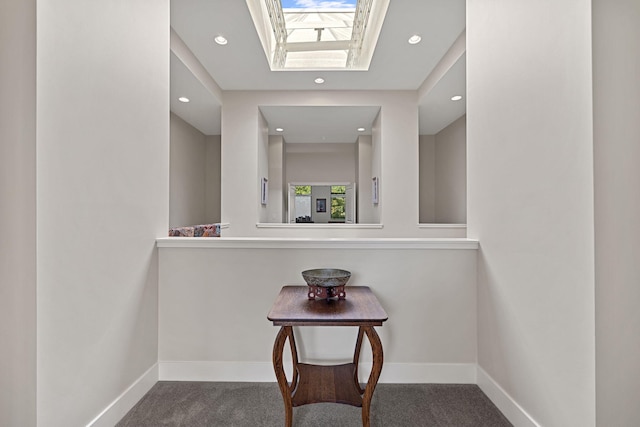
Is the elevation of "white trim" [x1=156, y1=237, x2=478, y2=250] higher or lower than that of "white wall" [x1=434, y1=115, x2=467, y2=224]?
lower

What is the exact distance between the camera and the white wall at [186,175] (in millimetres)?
5652

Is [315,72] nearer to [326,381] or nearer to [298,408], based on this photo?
[326,381]

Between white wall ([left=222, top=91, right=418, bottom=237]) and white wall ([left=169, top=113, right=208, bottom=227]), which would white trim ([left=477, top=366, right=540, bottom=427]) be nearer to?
white wall ([left=222, top=91, right=418, bottom=237])

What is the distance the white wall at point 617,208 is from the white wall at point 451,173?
5041 mm

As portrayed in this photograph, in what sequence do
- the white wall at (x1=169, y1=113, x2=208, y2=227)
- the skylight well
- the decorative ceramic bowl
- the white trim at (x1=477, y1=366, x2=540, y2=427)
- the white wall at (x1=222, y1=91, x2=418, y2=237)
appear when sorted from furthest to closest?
the white wall at (x1=169, y1=113, x2=208, y2=227) → the white wall at (x1=222, y1=91, x2=418, y2=237) → the skylight well → the decorative ceramic bowl → the white trim at (x1=477, y1=366, x2=540, y2=427)

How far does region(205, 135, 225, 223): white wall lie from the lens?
7387 millimetres

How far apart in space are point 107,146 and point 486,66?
7.15 ft

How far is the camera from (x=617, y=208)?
3.58 ft

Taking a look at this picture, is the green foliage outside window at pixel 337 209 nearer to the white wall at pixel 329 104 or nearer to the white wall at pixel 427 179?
the white wall at pixel 427 179

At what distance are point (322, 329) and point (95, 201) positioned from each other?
4.73 feet

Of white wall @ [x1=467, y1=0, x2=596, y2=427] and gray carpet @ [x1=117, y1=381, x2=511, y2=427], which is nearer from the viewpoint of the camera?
white wall @ [x1=467, y1=0, x2=596, y2=427]

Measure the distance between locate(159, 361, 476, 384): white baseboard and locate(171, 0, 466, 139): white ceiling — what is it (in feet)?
10.1

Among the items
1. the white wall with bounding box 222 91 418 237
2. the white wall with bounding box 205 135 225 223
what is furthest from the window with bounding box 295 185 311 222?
the white wall with bounding box 222 91 418 237

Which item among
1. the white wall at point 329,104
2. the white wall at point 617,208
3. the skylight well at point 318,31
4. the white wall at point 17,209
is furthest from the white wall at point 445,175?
the white wall at point 17,209
